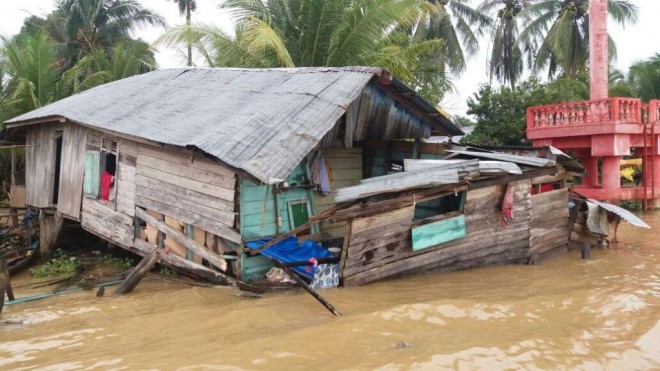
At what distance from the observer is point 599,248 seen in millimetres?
11344

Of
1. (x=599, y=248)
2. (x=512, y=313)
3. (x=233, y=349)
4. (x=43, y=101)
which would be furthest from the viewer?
(x=43, y=101)

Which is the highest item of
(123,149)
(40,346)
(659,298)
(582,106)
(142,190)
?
(582,106)

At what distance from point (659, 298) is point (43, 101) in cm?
1757

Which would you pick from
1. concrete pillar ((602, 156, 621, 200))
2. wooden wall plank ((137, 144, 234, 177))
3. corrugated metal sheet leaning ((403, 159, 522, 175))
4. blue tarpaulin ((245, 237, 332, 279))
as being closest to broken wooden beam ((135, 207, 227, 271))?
blue tarpaulin ((245, 237, 332, 279))

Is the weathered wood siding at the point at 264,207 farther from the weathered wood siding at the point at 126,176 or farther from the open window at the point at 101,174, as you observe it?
the open window at the point at 101,174

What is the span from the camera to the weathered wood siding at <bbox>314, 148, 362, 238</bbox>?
9.62 m

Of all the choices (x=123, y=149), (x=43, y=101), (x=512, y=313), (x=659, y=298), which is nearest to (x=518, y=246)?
(x=659, y=298)

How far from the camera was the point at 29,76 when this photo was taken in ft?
55.4

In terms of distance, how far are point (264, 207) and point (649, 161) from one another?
554 inches

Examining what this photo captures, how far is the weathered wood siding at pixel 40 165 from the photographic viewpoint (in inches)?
476

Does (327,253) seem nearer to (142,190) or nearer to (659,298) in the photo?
(142,190)

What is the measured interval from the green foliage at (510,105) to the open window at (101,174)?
13804mm

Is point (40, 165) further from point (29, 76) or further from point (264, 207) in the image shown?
point (264, 207)

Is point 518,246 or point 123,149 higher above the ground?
point 123,149
